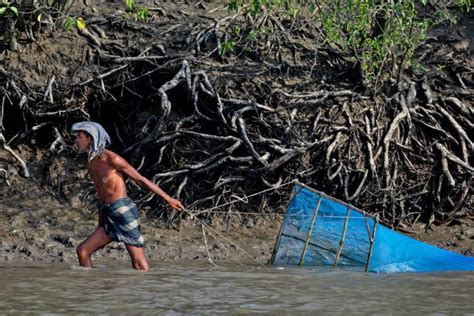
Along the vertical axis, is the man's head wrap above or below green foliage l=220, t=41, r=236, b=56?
below

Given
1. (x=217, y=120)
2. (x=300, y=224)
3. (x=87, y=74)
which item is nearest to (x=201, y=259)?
(x=300, y=224)

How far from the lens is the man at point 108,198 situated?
26.7 ft

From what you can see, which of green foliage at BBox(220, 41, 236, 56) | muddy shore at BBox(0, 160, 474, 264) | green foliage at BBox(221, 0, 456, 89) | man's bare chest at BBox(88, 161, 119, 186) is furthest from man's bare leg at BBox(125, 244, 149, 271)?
green foliage at BBox(220, 41, 236, 56)

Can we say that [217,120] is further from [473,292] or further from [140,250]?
[473,292]

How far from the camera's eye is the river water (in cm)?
645

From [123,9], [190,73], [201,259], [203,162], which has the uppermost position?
[123,9]

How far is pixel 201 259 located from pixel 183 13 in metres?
4.25

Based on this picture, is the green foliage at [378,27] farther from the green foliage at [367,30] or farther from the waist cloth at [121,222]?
the waist cloth at [121,222]

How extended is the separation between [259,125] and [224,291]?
4.26 metres

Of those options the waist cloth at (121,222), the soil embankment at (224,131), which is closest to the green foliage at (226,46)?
the soil embankment at (224,131)

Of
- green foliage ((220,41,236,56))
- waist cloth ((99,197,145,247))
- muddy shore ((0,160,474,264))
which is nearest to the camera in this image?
waist cloth ((99,197,145,247))

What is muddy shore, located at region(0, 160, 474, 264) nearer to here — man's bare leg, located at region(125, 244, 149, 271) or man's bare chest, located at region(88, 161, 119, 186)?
man's bare leg, located at region(125, 244, 149, 271)

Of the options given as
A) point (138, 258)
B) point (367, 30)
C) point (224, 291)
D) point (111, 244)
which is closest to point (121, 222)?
point (138, 258)

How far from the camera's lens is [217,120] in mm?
11203
